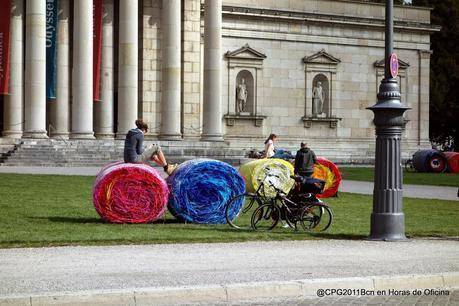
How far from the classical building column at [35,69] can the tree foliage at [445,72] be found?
131 feet

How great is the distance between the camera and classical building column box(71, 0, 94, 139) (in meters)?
59.1

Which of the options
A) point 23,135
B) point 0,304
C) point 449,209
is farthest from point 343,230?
point 23,135

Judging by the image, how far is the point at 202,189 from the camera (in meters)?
24.9

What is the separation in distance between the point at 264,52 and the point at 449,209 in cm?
3978

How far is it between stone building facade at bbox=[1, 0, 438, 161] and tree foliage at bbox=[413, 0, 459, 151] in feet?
37.1

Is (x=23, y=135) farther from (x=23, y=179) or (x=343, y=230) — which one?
(x=343, y=230)

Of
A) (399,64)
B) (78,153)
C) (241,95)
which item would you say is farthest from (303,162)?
(399,64)

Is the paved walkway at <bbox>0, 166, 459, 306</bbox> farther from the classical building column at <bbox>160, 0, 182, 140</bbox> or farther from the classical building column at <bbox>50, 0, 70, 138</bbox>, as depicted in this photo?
the classical building column at <bbox>160, 0, 182, 140</bbox>

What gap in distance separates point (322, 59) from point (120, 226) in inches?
1994

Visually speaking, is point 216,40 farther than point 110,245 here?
Yes

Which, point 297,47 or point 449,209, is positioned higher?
point 297,47

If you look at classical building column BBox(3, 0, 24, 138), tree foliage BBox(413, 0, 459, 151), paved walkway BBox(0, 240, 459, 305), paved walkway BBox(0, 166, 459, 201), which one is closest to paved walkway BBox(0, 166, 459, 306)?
paved walkway BBox(0, 240, 459, 305)

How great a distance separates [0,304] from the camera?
13508mm

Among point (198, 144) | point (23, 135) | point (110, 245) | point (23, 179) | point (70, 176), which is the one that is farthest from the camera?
point (198, 144)
